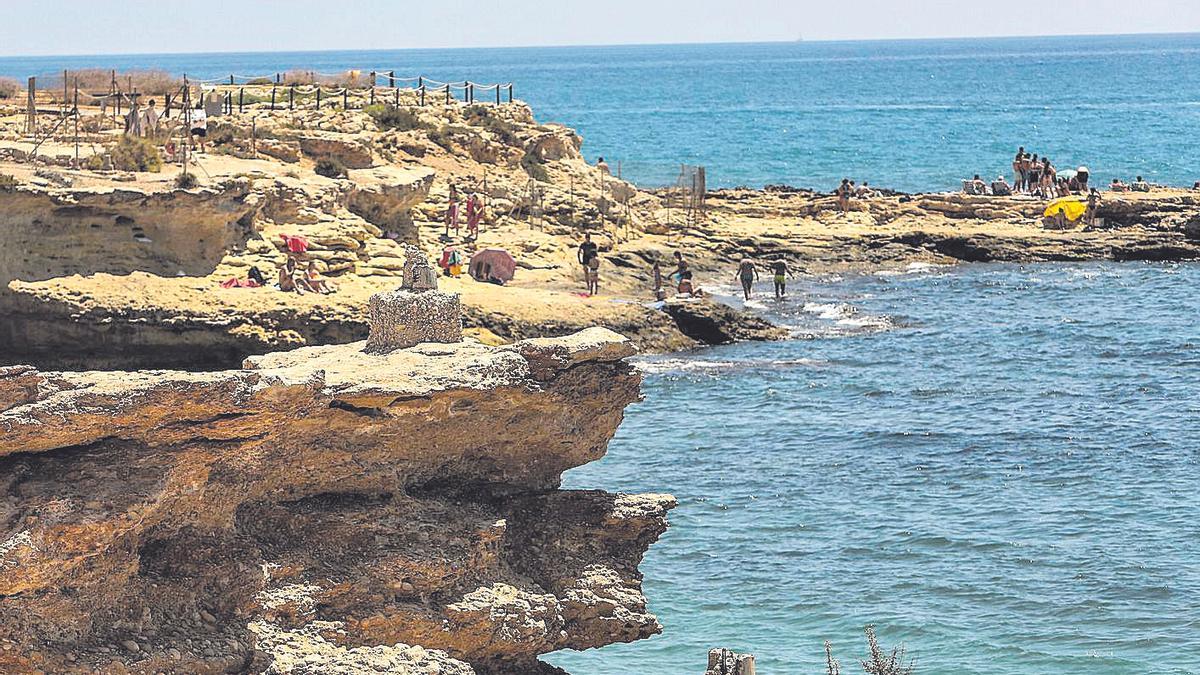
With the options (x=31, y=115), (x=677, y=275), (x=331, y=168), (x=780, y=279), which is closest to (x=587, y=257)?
(x=677, y=275)

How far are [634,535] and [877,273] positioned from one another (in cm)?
3592

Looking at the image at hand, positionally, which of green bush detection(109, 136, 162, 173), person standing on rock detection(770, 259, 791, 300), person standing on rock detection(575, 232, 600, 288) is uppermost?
green bush detection(109, 136, 162, 173)

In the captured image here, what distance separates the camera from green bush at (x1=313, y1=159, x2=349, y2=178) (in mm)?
42594

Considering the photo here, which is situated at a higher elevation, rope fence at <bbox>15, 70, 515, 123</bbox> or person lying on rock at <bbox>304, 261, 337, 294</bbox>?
rope fence at <bbox>15, 70, 515, 123</bbox>

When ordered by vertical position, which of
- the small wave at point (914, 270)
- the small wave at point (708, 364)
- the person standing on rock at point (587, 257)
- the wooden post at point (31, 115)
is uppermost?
the wooden post at point (31, 115)

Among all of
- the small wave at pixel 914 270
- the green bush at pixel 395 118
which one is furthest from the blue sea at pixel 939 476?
the green bush at pixel 395 118

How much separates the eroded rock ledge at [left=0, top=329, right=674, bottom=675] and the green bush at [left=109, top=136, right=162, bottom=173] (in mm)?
22051

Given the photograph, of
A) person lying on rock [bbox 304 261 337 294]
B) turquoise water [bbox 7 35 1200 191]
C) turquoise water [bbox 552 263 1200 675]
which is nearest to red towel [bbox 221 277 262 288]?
person lying on rock [bbox 304 261 337 294]

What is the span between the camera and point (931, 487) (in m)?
27.4

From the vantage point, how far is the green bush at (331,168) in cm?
4259

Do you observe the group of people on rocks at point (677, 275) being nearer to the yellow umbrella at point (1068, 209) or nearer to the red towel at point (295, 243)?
the red towel at point (295, 243)

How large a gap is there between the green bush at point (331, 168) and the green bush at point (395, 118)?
6744 mm

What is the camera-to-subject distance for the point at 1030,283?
4828 cm

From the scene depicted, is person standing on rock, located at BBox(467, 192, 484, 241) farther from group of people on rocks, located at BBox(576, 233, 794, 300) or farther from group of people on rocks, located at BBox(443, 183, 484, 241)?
group of people on rocks, located at BBox(576, 233, 794, 300)
